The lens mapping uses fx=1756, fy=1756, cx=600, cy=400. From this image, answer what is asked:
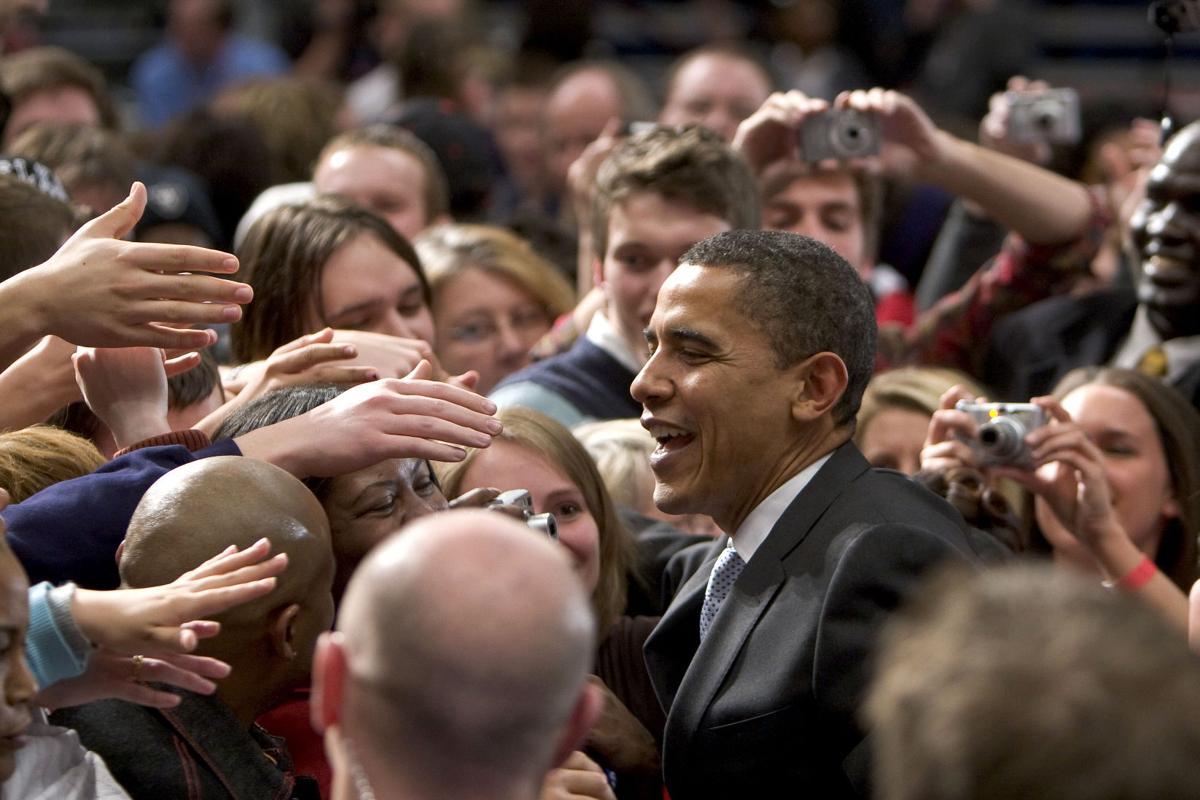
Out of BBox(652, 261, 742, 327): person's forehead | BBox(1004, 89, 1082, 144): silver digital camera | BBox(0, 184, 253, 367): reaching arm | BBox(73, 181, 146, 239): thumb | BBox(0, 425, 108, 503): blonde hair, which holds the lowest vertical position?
BBox(1004, 89, 1082, 144): silver digital camera

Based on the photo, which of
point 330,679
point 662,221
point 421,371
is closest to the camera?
point 330,679

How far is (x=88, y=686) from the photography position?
2217 millimetres

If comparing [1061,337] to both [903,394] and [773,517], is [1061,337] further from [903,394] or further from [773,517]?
[773,517]


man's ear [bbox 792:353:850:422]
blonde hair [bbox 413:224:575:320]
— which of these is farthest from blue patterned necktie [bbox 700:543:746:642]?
blonde hair [bbox 413:224:575:320]

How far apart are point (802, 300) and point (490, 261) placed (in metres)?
1.90

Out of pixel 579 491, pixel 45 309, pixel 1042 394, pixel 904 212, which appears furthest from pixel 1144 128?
pixel 45 309

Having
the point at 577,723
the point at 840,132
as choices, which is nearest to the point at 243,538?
the point at 577,723

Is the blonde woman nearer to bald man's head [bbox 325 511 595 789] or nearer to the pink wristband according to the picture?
the pink wristband

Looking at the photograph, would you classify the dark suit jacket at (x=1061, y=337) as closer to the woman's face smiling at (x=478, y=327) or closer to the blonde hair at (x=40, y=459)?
the woman's face smiling at (x=478, y=327)

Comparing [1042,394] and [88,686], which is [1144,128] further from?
[88,686]

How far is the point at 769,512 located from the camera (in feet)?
9.22

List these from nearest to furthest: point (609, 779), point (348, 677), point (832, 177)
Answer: point (348, 677), point (609, 779), point (832, 177)

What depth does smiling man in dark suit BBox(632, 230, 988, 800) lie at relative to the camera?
255cm

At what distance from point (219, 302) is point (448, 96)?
4534 mm
